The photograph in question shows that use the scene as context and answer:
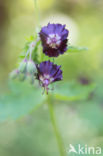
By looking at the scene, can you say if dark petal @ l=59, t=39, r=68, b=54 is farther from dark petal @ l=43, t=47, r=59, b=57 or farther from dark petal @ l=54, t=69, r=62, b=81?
dark petal @ l=54, t=69, r=62, b=81

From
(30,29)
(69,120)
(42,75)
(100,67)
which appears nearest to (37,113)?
(69,120)

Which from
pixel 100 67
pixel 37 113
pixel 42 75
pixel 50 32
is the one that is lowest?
pixel 37 113

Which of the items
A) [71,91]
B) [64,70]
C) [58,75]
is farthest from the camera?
[64,70]

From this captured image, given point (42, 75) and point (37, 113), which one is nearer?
point (42, 75)

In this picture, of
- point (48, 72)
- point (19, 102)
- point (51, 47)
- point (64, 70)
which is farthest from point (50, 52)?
point (64, 70)

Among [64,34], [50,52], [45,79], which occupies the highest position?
[64,34]

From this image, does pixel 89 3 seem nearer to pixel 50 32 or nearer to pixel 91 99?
pixel 91 99

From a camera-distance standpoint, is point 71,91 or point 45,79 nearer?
point 45,79

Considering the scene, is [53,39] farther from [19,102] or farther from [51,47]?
[19,102]
